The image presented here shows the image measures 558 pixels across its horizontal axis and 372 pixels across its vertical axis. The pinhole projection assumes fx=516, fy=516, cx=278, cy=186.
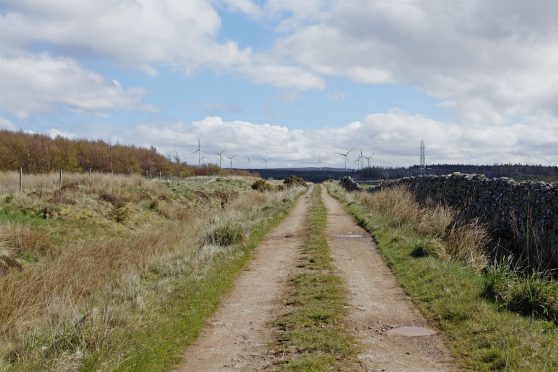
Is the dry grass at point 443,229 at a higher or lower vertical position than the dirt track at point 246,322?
higher

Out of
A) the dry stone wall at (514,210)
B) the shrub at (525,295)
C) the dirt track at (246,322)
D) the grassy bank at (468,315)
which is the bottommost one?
the dirt track at (246,322)

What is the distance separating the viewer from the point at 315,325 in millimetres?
8070

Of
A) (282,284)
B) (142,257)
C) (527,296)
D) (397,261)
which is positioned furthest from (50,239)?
(527,296)

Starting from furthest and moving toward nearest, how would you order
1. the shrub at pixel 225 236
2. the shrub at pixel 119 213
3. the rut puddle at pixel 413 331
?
the shrub at pixel 119 213 < the shrub at pixel 225 236 < the rut puddle at pixel 413 331

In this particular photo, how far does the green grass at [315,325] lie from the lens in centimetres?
666

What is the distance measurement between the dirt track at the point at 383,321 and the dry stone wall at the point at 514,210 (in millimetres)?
3258

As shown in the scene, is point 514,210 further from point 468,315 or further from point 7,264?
point 7,264

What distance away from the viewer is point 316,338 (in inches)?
292

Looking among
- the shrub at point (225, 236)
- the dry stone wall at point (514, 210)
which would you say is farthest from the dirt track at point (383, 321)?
the shrub at point (225, 236)

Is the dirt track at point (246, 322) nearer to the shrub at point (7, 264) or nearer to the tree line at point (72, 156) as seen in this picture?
the shrub at point (7, 264)

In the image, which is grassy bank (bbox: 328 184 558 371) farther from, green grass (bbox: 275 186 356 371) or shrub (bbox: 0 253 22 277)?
shrub (bbox: 0 253 22 277)

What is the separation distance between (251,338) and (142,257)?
26.8 ft

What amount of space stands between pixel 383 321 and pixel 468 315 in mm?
1320

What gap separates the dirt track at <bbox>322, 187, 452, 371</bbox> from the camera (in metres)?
6.64
